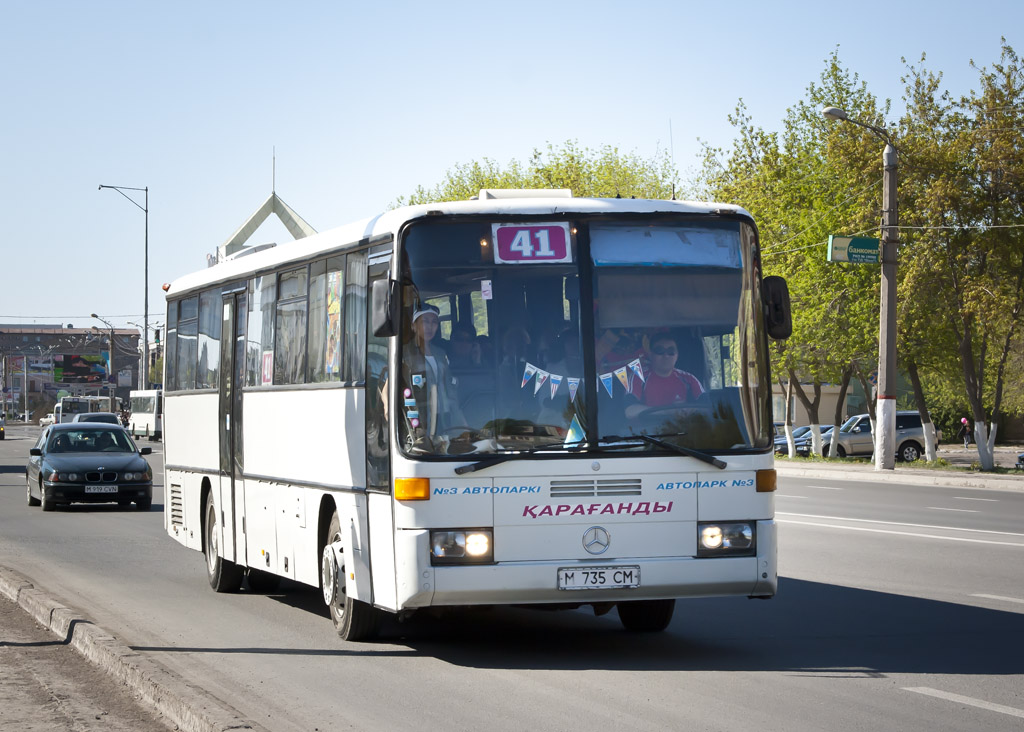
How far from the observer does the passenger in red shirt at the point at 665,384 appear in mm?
9281

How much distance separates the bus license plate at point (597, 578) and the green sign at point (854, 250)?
26.8 m

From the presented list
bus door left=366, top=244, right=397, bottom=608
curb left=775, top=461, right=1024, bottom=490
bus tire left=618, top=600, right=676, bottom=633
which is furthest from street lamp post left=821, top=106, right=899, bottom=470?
bus door left=366, top=244, right=397, bottom=608

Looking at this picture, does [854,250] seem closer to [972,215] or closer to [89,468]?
[972,215]

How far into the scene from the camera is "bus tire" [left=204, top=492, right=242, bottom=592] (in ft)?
45.2

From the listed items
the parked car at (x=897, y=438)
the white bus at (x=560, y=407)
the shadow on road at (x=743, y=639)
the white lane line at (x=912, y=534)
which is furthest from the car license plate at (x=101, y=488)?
the parked car at (x=897, y=438)

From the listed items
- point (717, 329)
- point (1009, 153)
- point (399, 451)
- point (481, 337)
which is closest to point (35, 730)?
point (399, 451)

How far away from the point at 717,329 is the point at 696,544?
1.41 meters

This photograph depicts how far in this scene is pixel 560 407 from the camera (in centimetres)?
920

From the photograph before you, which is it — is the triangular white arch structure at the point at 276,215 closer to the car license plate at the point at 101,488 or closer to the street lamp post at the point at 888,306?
the car license plate at the point at 101,488

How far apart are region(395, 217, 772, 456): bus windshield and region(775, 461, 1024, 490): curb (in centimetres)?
2356

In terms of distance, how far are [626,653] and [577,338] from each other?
218cm

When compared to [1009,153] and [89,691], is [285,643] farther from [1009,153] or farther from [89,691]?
[1009,153]

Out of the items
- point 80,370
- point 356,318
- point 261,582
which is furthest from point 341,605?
point 80,370

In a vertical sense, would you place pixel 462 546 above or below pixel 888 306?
below
